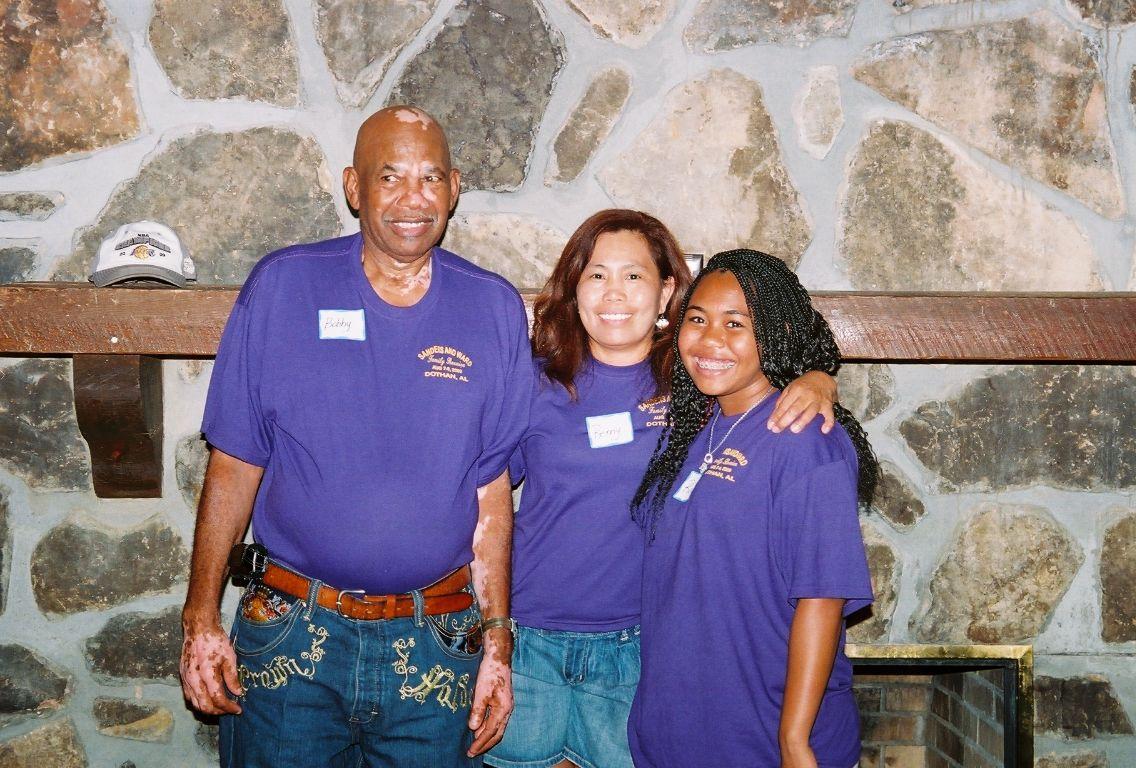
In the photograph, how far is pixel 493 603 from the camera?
1931mm

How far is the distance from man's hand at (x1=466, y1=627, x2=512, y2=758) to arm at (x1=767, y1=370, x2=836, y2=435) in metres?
0.70

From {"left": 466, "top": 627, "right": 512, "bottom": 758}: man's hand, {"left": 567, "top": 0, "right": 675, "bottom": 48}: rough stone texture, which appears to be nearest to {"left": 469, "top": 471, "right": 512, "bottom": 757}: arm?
{"left": 466, "top": 627, "right": 512, "bottom": 758}: man's hand

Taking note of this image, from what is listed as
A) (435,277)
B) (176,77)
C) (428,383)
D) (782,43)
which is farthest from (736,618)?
(176,77)

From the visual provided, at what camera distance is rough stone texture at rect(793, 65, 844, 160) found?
226 cm

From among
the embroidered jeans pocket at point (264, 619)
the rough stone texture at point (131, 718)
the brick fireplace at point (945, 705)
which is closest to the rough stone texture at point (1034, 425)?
the brick fireplace at point (945, 705)

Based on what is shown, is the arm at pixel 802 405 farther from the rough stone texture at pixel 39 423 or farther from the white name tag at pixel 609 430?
the rough stone texture at pixel 39 423

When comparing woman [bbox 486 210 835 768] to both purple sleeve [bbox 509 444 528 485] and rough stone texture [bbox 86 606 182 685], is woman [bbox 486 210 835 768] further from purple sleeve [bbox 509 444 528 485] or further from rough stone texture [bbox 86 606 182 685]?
rough stone texture [bbox 86 606 182 685]

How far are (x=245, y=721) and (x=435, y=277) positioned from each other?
0.88m

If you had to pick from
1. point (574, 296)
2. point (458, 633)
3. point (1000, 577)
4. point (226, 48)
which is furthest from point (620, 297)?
point (1000, 577)

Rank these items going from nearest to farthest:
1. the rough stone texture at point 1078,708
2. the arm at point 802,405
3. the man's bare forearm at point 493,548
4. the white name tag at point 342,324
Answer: the arm at point 802,405 < the white name tag at point 342,324 < the man's bare forearm at point 493,548 < the rough stone texture at point 1078,708

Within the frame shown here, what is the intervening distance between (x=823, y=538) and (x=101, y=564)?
5.49 ft

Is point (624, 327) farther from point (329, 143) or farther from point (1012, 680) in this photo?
point (1012, 680)

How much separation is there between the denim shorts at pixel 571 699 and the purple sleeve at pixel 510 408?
0.34m

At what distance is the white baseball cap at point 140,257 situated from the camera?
2.05 meters
